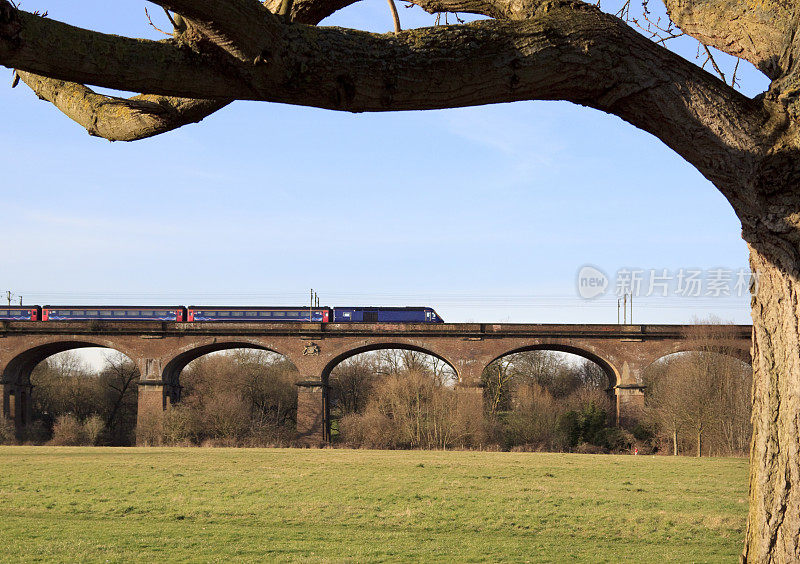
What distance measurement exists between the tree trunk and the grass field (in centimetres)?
501

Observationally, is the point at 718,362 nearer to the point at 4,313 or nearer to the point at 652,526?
the point at 652,526

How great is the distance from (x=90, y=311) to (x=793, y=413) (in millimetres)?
35981

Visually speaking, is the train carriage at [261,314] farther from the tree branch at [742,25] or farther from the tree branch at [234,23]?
the tree branch at [234,23]

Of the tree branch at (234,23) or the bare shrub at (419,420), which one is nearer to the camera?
the tree branch at (234,23)

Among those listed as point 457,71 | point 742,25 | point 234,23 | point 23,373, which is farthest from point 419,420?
point 234,23

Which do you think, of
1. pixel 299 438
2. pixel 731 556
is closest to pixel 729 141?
pixel 731 556

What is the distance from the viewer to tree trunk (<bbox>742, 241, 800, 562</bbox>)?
3.31 meters

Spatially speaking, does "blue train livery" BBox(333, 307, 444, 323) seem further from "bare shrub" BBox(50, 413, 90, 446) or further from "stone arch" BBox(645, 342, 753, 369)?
"bare shrub" BBox(50, 413, 90, 446)

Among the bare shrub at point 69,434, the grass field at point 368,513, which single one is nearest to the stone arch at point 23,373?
the bare shrub at point 69,434

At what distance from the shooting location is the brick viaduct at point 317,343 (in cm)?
3250

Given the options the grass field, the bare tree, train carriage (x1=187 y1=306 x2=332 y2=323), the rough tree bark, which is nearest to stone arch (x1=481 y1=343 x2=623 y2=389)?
the bare tree

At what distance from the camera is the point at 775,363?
3.44 meters

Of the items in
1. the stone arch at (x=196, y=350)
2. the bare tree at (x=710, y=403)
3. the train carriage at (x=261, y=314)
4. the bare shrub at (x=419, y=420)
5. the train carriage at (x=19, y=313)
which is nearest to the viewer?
the bare tree at (x=710, y=403)

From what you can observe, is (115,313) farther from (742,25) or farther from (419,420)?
(742,25)
